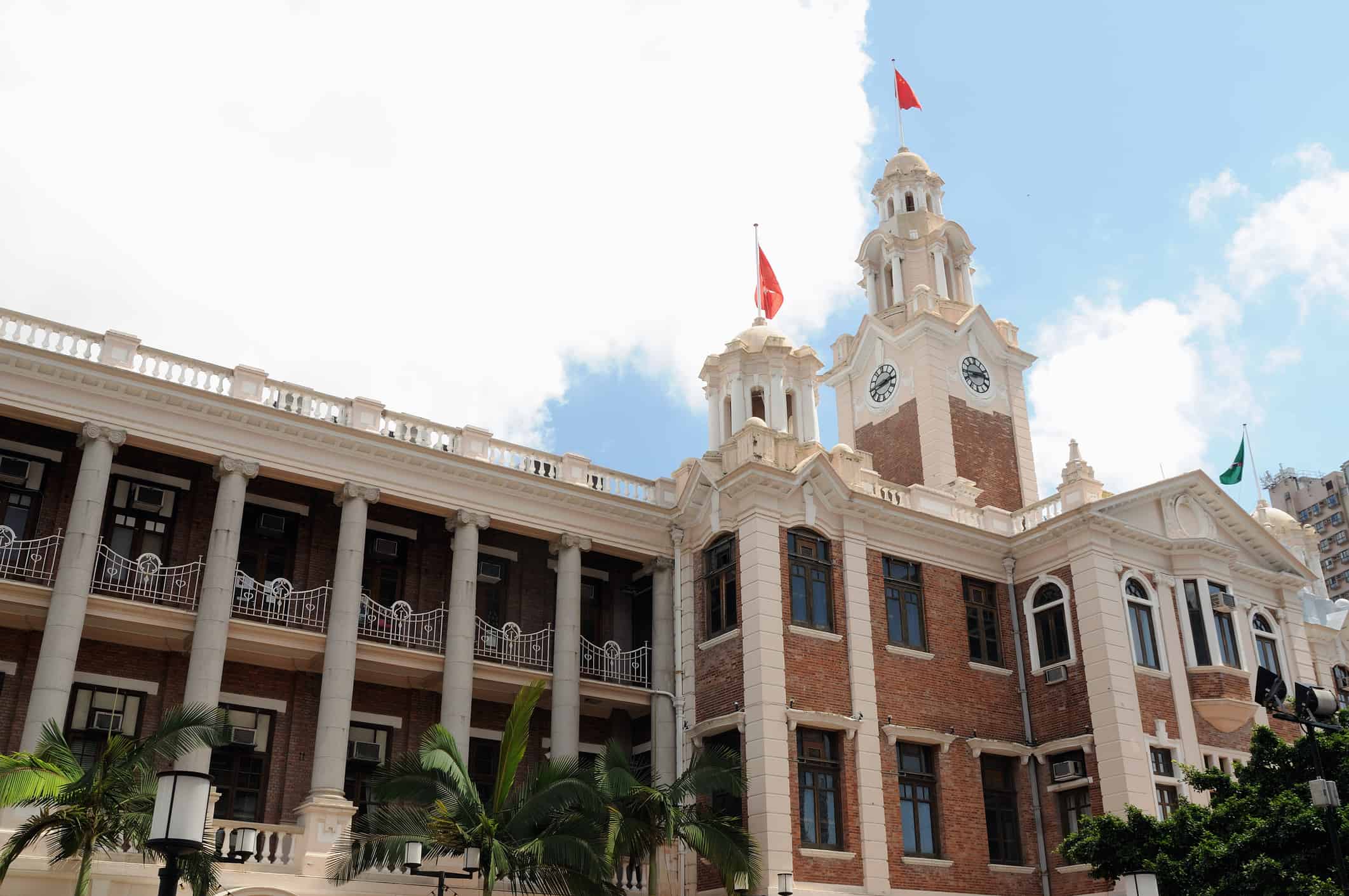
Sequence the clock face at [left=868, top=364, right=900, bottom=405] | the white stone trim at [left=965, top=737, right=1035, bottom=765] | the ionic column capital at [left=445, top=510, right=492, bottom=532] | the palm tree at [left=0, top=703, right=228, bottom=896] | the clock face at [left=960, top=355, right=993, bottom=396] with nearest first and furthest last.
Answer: the palm tree at [left=0, top=703, right=228, bottom=896] → the ionic column capital at [left=445, top=510, right=492, bottom=532] → the white stone trim at [left=965, top=737, right=1035, bottom=765] → the clock face at [left=960, top=355, right=993, bottom=396] → the clock face at [left=868, top=364, right=900, bottom=405]

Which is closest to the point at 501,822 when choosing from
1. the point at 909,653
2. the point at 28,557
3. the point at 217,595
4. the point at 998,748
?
the point at 217,595

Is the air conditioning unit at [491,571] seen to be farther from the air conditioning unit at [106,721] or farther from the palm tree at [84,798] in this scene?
the palm tree at [84,798]

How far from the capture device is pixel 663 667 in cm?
2542

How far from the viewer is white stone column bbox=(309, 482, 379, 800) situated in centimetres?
2073

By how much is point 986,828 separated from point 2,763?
1802cm

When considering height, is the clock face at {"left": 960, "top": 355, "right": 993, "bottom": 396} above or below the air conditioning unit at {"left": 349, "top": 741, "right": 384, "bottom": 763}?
above

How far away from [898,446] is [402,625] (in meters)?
14.1

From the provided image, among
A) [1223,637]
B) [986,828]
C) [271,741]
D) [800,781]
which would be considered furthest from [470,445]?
[1223,637]

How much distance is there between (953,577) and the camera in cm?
2714

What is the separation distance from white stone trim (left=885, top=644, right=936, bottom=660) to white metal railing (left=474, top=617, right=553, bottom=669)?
6901 millimetres

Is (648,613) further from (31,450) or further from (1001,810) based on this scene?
(31,450)

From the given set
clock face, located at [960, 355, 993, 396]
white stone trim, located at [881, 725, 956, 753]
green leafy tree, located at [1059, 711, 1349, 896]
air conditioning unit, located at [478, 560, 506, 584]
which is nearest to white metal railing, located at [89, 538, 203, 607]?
air conditioning unit, located at [478, 560, 506, 584]

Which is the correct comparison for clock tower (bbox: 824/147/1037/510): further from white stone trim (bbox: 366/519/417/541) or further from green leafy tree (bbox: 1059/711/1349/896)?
white stone trim (bbox: 366/519/417/541)

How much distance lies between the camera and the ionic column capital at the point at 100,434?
20734mm
